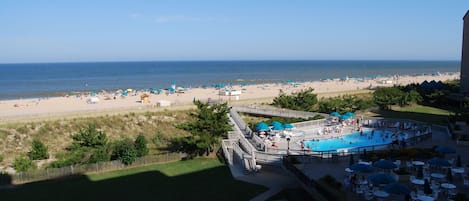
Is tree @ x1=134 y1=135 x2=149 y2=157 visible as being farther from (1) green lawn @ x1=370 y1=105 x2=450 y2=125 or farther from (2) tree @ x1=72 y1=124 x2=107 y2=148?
(1) green lawn @ x1=370 y1=105 x2=450 y2=125

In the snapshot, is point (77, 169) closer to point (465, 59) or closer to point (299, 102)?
point (299, 102)

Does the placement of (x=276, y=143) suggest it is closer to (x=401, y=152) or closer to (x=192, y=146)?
(x=192, y=146)

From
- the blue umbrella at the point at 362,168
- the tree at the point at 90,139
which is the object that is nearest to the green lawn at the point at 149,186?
the tree at the point at 90,139

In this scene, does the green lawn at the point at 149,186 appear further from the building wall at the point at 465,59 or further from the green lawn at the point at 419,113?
the building wall at the point at 465,59

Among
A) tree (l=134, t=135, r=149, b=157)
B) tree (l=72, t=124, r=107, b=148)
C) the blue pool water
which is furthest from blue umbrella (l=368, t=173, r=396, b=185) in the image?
tree (l=72, t=124, r=107, b=148)

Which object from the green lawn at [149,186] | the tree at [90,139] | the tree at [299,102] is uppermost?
the tree at [299,102]

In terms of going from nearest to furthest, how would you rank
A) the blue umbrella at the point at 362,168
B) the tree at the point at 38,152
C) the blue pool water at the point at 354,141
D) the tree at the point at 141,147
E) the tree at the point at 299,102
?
the blue umbrella at the point at 362,168 → the tree at the point at 141,147 → the blue pool water at the point at 354,141 → the tree at the point at 38,152 → the tree at the point at 299,102

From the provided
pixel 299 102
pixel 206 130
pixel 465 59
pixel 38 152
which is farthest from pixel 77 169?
pixel 465 59
